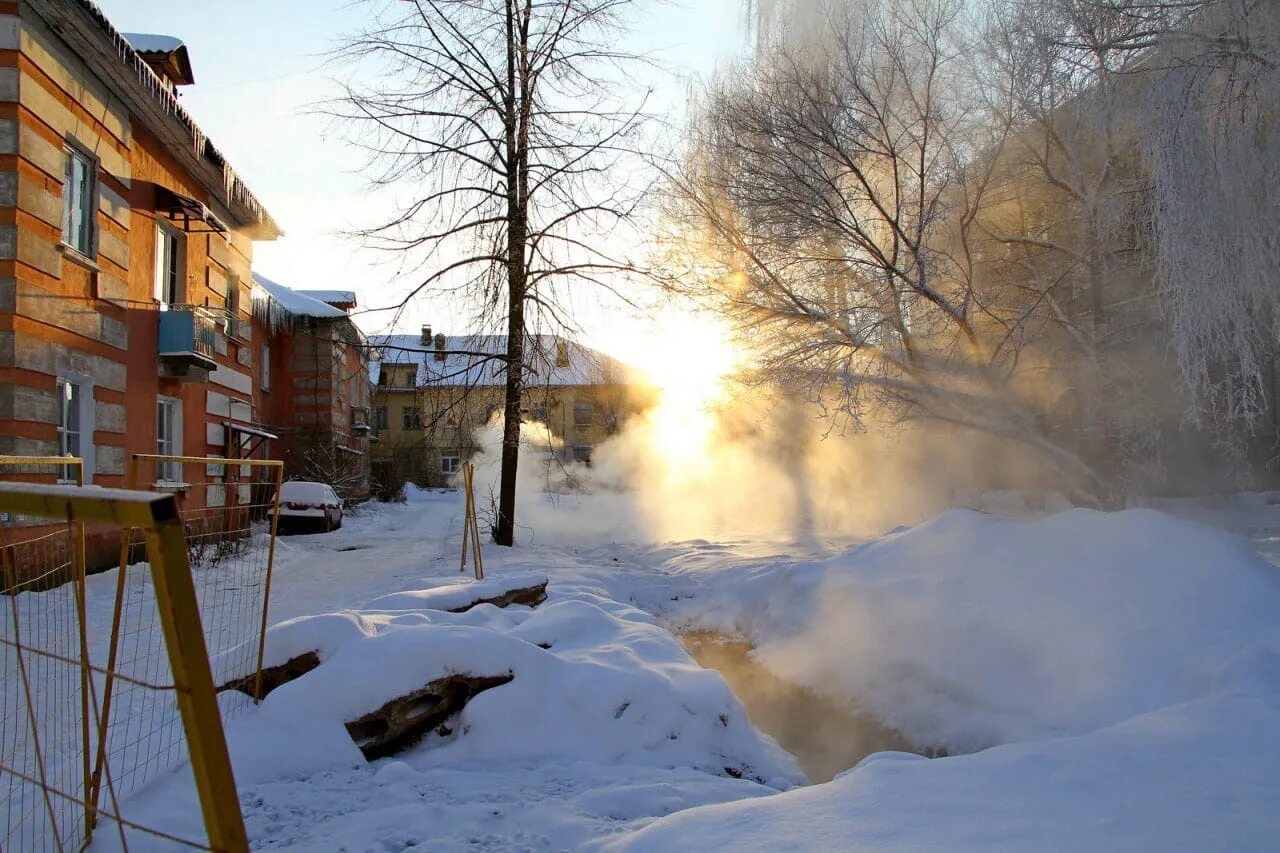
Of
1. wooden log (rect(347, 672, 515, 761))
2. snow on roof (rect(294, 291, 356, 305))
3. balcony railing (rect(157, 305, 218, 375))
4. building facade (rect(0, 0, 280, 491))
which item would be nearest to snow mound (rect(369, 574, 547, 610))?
wooden log (rect(347, 672, 515, 761))

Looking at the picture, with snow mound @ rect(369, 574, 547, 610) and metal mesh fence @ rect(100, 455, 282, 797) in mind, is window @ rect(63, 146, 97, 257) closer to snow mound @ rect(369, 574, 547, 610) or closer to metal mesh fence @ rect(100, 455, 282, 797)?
metal mesh fence @ rect(100, 455, 282, 797)

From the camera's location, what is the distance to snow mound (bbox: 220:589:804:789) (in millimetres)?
4301

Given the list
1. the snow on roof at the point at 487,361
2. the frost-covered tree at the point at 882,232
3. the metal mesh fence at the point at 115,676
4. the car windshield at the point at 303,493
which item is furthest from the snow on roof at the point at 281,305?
the metal mesh fence at the point at 115,676

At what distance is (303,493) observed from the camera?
750 inches

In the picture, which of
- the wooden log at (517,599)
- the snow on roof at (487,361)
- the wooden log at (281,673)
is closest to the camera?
the wooden log at (281,673)

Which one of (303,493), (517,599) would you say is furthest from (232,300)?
(517,599)

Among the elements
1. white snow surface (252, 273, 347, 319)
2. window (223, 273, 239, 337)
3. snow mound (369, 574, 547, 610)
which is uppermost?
white snow surface (252, 273, 347, 319)

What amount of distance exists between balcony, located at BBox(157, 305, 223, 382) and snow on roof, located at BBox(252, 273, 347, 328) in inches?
252

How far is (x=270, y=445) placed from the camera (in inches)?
887

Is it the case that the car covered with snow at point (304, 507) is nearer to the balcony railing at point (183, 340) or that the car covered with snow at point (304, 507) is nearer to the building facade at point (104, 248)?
the building facade at point (104, 248)

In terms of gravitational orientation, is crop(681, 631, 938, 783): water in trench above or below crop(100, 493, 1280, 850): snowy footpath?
below

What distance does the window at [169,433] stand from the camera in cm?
1266

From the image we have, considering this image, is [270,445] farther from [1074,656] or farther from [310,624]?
[1074,656]

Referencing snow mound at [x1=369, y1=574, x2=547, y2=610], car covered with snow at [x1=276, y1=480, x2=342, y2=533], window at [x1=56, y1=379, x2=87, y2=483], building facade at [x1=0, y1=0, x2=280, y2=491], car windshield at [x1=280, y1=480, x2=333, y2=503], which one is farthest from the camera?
car windshield at [x1=280, y1=480, x2=333, y2=503]
